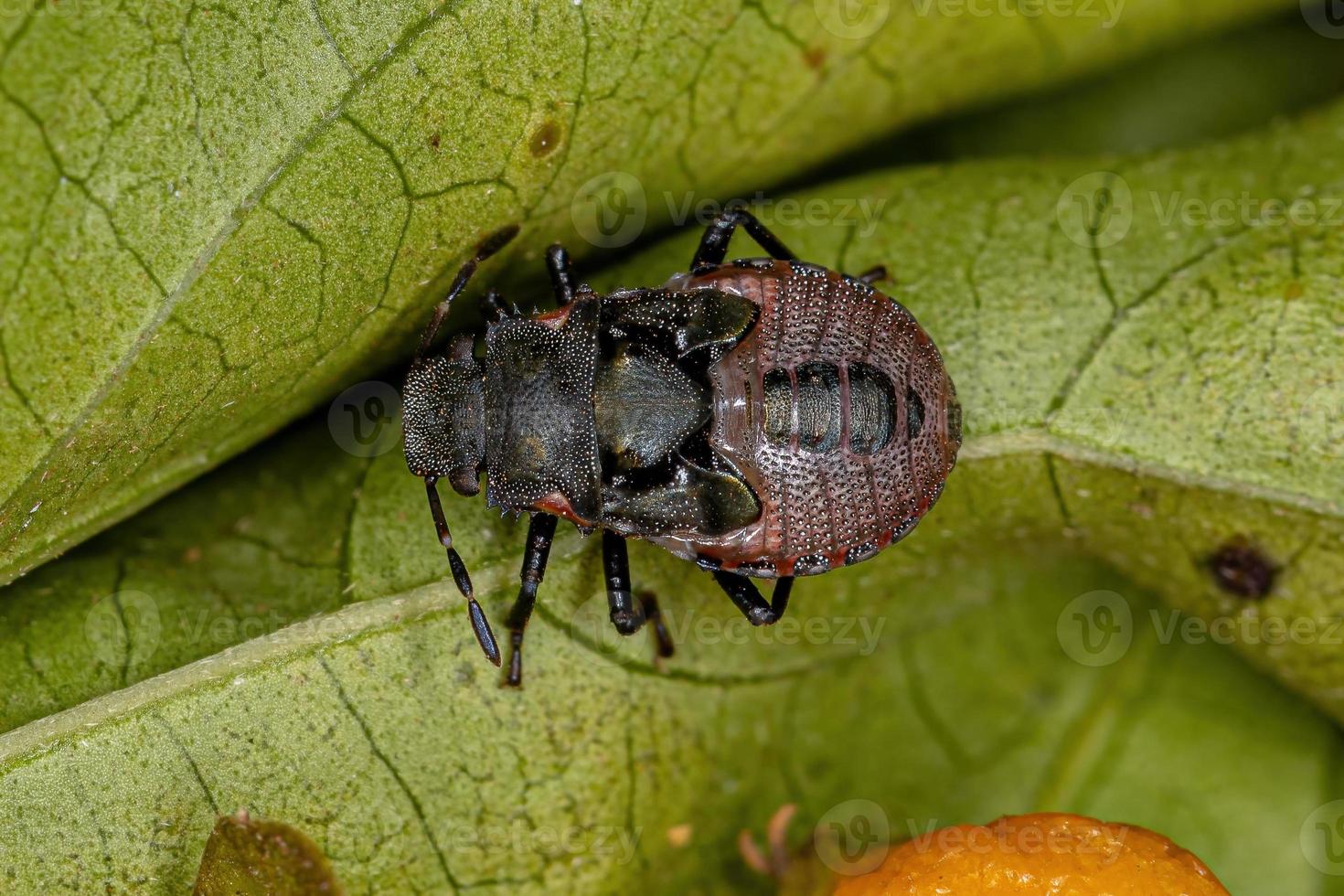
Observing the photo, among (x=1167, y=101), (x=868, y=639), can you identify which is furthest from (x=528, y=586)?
(x=1167, y=101)

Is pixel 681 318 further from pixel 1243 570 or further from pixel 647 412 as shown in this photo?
pixel 1243 570

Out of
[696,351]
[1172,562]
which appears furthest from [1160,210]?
[696,351]

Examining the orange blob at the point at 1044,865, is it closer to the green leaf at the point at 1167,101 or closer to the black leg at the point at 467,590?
the black leg at the point at 467,590

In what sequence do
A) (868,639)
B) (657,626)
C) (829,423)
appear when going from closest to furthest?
(829,423)
(657,626)
(868,639)

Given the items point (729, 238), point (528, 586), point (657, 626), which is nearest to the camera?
point (528, 586)

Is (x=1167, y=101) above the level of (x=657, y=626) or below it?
above

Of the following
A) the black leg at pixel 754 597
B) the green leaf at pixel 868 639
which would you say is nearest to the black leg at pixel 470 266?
the green leaf at pixel 868 639

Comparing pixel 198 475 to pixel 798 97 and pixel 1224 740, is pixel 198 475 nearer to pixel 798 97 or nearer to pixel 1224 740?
pixel 798 97
